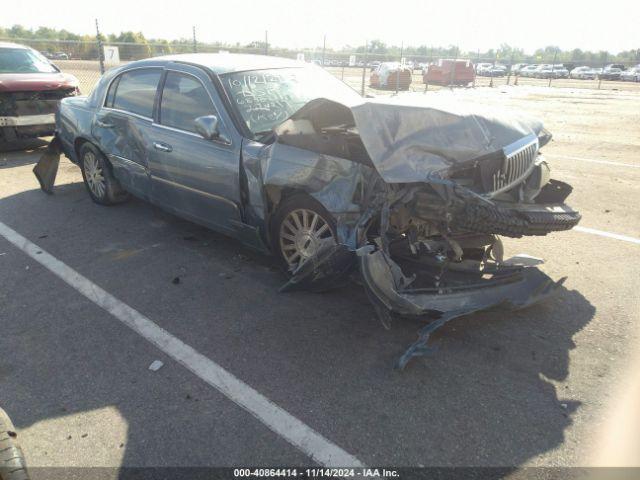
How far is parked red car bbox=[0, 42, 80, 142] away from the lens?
8.55 metres

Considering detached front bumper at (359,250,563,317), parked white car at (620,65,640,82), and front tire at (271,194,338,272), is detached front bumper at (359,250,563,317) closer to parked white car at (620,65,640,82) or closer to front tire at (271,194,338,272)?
front tire at (271,194,338,272)

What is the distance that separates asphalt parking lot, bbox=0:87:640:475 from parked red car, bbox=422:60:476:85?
24711 mm

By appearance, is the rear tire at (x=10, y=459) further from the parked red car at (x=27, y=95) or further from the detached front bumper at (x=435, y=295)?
the parked red car at (x=27, y=95)

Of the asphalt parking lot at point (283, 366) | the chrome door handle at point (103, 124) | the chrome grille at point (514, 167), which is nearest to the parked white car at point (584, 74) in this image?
the asphalt parking lot at point (283, 366)

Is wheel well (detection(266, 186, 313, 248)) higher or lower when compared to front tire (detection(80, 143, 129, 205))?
higher

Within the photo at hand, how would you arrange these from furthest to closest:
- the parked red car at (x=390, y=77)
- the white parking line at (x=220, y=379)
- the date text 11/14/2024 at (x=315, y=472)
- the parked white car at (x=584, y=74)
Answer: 1. the parked white car at (x=584, y=74)
2. the parked red car at (x=390, y=77)
3. the white parking line at (x=220, y=379)
4. the date text 11/14/2024 at (x=315, y=472)

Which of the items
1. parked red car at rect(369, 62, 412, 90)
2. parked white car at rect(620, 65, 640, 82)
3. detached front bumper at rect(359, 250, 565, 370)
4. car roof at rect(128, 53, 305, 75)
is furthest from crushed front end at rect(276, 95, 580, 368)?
parked white car at rect(620, 65, 640, 82)

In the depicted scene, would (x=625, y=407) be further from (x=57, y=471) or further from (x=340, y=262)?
(x=57, y=471)

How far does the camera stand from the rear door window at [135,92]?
4898 millimetres

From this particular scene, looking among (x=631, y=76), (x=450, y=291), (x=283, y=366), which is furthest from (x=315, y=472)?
(x=631, y=76)

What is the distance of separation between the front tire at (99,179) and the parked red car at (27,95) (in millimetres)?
2884

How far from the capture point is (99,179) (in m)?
5.95

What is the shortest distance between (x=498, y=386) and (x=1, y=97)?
935 cm

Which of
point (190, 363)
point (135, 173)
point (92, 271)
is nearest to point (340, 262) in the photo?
point (190, 363)
